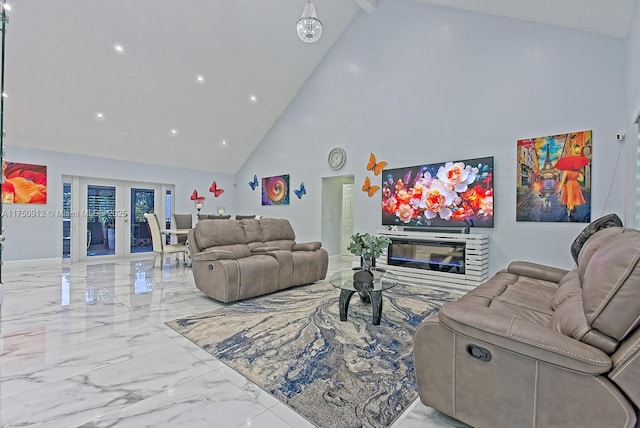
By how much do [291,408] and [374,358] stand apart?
82cm

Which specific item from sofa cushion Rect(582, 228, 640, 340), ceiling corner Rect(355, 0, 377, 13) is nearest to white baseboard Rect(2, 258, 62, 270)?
ceiling corner Rect(355, 0, 377, 13)

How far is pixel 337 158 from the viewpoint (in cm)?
659

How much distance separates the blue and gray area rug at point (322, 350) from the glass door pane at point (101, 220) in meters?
5.67

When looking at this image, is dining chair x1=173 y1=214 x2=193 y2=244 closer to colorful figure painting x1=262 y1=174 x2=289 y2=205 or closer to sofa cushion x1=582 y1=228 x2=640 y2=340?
colorful figure painting x1=262 y1=174 x2=289 y2=205

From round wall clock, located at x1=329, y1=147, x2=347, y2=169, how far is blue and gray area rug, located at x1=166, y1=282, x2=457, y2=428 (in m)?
3.39

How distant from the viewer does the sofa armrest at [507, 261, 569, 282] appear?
111 inches

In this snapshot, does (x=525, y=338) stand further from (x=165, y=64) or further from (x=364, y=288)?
(x=165, y=64)

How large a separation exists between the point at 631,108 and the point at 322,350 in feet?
12.6

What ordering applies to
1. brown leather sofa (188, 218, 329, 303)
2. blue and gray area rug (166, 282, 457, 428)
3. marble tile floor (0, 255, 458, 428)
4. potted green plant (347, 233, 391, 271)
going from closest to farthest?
marble tile floor (0, 255, 458, 428) → blue and gray area rug (166, 282, 457, 428) → potted green plant (347, 233, 391, 271) → brown leather sofa (188, 218, 329, 303)

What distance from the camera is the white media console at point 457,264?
4406mm

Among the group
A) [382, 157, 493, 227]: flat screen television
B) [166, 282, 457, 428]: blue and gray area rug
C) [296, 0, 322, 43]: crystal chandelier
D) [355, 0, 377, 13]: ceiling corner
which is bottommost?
[166, 282, 457, 428]: blue and gray area rug

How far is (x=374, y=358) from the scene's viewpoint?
2.30 meters

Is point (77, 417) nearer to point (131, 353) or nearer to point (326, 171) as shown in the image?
point (131, 353)

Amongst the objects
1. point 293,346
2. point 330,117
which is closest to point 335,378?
point 293,346
